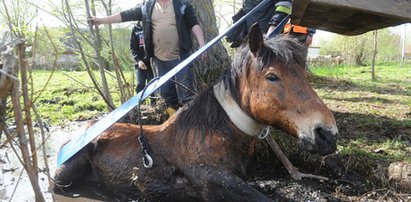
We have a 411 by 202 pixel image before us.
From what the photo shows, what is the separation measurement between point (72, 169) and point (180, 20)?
2.35 meters

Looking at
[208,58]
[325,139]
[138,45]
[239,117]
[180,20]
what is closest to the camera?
[325,139]

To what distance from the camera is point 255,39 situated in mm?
3066

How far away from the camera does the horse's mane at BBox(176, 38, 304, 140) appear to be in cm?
305

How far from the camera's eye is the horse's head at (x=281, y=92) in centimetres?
264

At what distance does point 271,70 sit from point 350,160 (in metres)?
1.64

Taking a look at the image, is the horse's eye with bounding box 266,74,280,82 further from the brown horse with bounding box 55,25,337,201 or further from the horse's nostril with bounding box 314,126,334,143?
the horse's nostril with bounding box 314,126,334,143

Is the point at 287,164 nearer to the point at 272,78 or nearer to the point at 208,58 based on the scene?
the point at 272,78

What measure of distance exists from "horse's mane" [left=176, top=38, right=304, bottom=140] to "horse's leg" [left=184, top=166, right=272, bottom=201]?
344 millimetres

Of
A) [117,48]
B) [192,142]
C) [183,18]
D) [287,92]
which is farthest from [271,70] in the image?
[117,48]

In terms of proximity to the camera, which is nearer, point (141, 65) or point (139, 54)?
point (141, 65)

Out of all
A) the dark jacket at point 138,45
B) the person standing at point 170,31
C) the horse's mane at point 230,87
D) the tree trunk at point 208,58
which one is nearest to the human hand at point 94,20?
the person standing at point 170,31

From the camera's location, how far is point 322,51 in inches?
1302

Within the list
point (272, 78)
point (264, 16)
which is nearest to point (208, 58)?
point (264, 16)

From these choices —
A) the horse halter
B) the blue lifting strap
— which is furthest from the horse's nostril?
the blue lifting strap
